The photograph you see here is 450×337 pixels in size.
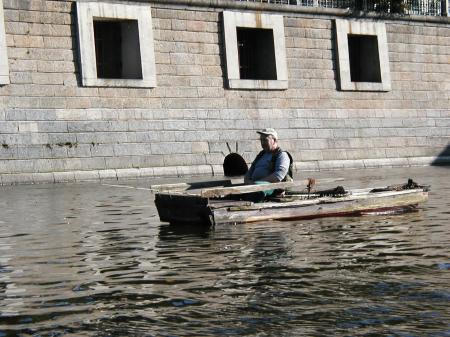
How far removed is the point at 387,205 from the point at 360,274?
5.27m

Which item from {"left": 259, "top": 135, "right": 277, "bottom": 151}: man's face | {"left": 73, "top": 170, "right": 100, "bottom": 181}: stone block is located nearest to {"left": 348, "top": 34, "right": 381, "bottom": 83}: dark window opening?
{"left": 73, "top": 170, "right": 100, "bottom": 181}: stone block

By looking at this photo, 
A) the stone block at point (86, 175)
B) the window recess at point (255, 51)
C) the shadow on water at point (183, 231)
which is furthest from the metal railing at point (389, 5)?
the shadow on water at point (183, 231)

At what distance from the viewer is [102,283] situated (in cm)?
771

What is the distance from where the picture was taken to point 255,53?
27.6 metres

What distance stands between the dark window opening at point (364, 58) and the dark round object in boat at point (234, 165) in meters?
5.69

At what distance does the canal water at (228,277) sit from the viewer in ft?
19.8

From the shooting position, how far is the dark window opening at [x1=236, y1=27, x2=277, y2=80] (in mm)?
26844

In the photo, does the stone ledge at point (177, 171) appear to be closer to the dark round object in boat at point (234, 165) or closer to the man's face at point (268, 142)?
the dark round object in boat at point (234, 165)

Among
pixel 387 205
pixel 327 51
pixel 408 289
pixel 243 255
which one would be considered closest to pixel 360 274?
pixel 408 289

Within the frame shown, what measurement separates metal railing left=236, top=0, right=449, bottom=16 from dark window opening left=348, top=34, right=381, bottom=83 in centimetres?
91

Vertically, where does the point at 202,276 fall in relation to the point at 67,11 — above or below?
below

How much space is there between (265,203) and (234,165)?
1440 centimetres

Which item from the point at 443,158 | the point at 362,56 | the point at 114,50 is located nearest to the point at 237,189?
the point at 114,50

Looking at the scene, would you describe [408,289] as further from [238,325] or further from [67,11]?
[67,11]
